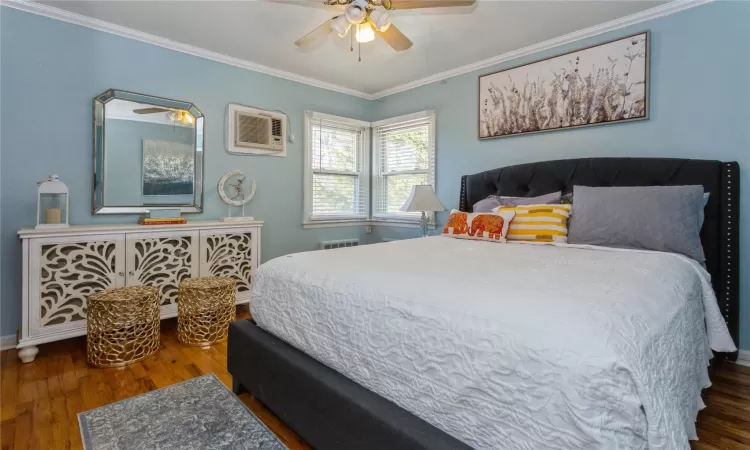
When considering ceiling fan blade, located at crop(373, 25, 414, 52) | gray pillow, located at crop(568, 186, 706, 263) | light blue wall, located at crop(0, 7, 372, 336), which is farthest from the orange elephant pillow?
light blue wall, located at crop(0, 7, 372, 336)

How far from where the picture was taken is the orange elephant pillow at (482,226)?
2.51 meters

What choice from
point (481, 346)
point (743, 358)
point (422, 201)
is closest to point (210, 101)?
point (422, 201)

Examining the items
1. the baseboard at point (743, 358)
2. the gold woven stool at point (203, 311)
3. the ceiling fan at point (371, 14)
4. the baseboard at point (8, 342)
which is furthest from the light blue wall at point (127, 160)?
the baseboard at point (743, 358)

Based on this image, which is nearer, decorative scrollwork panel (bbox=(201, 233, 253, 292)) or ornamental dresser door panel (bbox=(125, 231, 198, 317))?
ornamental dresser door panel (bbox=(125, 231, 198, 317))

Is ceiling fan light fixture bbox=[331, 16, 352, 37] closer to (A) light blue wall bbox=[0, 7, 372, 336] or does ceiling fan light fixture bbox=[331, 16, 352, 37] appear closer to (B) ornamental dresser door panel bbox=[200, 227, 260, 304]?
(A) light blue wall bbox=[0, 7, 372, 336]

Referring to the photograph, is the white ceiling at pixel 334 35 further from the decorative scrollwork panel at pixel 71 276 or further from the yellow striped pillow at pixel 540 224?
the decorative scrollwork panel at pixel 71 276

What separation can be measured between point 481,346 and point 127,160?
3.08 meters

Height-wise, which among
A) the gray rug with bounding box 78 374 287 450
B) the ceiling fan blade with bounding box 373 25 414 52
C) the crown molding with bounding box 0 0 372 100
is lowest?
the gray rug with bounding box 78 374 287 450

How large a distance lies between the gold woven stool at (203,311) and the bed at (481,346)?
0.82m

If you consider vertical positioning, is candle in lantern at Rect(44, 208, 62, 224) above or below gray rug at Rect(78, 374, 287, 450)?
above

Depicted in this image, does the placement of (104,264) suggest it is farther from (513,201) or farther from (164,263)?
(513,201)

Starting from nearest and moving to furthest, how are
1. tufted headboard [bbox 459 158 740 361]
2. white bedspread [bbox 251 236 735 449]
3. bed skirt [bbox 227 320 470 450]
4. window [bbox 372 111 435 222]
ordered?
1. white bedspread [bbox 251 236 735 449]
2. bed skirt [bbox 227 320 470 450]
3. tufted headboard [bbox 459 158 740 361]
4. window [bbox 372 111 435 222]

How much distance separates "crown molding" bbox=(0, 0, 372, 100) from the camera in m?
2.48

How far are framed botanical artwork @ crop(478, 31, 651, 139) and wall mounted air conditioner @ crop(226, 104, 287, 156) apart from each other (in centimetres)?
201
